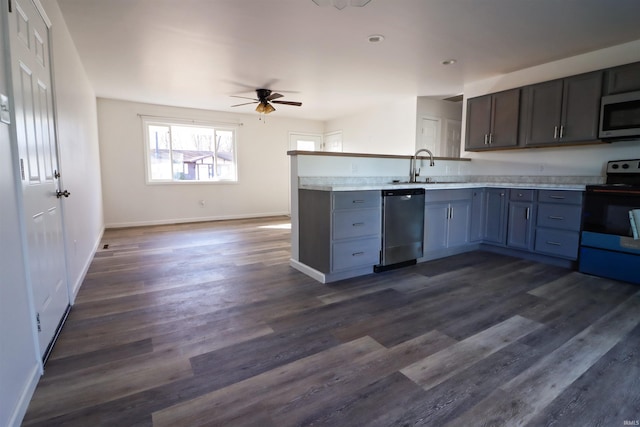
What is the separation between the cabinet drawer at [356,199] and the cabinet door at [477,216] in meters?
1.68

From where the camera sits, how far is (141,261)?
3691 millimetres

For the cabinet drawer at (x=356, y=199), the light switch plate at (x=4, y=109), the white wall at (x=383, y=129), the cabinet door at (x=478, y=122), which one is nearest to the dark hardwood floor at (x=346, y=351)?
the cabinet drawer at (x=356, y=199)

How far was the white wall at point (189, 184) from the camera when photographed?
19.4 feet

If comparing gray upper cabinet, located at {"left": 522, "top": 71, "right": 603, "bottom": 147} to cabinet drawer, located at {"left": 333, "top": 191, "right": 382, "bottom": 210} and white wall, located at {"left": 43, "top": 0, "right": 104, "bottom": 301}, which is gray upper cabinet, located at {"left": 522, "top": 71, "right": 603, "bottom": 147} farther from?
white wall, located at {"left": 43, "top": 0, "right": 104, "bottom": 301}

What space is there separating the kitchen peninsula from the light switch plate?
207cm

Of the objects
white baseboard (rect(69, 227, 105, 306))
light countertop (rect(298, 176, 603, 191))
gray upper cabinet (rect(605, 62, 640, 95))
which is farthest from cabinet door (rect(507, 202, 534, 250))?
white baseboard (rect(69, 227, 105, 306))

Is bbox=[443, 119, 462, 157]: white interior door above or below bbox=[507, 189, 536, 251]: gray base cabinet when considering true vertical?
above

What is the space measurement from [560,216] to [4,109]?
4.53 meters

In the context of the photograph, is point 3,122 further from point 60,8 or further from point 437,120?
point 437,120

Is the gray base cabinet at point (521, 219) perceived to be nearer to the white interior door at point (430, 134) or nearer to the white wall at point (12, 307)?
the white interior door at point (430, 134)

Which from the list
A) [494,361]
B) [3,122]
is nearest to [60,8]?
[3,122]

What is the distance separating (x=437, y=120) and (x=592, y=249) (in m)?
3.68

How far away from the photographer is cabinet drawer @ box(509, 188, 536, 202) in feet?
11.9

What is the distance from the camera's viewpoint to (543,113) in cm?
370
